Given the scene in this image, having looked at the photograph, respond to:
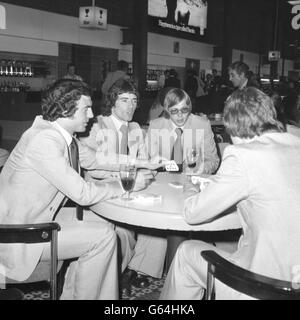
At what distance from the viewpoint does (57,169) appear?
82.3 inches

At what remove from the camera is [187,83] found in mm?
9102

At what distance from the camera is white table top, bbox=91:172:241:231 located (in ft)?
6.35

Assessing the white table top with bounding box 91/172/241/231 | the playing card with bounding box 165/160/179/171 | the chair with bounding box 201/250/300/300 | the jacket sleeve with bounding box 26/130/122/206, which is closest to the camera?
the chair with bounding box 201/250/300/300

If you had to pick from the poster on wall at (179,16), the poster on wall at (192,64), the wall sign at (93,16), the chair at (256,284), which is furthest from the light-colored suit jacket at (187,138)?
the poster on wall at (192,64)

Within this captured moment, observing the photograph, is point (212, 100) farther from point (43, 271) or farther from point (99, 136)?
point (43, 271)

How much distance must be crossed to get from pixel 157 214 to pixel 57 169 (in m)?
0.54

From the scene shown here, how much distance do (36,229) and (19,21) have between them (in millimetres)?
7908

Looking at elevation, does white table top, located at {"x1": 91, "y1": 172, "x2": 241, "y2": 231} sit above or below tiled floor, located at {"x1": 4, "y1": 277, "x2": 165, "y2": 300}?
above

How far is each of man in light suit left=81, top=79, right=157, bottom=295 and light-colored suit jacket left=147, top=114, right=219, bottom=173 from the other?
0.30 ft

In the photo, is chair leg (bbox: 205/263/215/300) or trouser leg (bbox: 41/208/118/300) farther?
trouser leg (bbox: 41/208/118/300)

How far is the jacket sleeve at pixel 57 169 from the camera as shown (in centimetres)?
209

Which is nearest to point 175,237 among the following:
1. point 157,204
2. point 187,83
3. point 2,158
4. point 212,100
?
point 157,204

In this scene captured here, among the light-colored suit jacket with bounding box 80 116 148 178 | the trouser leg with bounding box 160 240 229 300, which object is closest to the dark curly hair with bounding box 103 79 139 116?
the light-colored suit jacket with bounding box 80 116 148 178

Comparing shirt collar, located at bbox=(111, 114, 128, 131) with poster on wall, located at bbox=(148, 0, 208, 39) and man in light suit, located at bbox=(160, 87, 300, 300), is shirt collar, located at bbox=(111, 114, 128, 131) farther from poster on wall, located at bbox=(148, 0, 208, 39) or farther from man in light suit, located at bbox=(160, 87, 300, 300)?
poster on wall, located at bbox=(148, 0, 208, 39)
